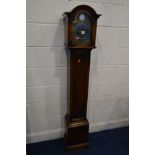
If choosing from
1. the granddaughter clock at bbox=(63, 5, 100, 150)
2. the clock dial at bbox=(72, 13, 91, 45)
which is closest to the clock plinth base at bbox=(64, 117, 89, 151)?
the granddaughter clock at bbox=(63, 5, 100, 150)

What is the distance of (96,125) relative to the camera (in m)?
2.46

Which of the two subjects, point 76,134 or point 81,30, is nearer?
point 81,30

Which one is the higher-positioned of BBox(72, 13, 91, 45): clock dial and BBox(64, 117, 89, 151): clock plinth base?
BBox(72, 13, 91, 45): clock dial

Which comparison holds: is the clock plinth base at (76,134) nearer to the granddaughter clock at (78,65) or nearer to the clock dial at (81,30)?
the granddaughter clock at (78,65)

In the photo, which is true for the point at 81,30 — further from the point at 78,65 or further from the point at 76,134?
the point at 76,134

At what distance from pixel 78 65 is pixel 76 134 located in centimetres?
79

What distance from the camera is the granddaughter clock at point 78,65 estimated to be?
5.93ft

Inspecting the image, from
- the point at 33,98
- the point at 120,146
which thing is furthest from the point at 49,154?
the point at 120,146

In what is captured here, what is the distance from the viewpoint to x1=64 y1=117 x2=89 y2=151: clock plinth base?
6.85 ft

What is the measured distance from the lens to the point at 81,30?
6.02 feet

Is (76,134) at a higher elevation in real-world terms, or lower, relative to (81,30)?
lower

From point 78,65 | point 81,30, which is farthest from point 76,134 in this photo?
point 81,30

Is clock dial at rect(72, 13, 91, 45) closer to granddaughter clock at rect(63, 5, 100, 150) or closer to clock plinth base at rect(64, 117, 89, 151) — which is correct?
granddaughter clock at rect(63, 5, 100, 150)
